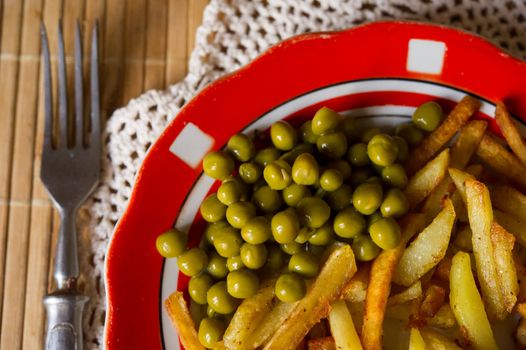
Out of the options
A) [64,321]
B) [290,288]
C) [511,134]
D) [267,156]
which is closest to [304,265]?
[290,288]

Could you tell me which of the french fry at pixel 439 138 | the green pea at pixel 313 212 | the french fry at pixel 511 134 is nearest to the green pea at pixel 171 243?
the green pea at pixel 313 212

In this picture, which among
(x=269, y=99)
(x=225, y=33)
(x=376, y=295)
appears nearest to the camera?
(x=376, y=295)

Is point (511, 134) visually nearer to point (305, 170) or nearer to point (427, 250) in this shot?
point (427, 250)

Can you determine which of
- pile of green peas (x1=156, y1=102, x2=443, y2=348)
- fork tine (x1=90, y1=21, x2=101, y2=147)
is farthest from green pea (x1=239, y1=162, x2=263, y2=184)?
fork tine (x1=90, y1=21, x2=101, y2=147)

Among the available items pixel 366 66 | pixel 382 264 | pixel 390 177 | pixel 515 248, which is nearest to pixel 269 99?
pixel 366 66

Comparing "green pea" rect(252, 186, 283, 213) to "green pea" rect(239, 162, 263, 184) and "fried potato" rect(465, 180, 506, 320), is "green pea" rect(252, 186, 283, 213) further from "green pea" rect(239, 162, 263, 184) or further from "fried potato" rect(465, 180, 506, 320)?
"fried potato" rect(465, 180, 506, 320)

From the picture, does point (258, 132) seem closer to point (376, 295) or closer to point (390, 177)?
point (390, 177)
